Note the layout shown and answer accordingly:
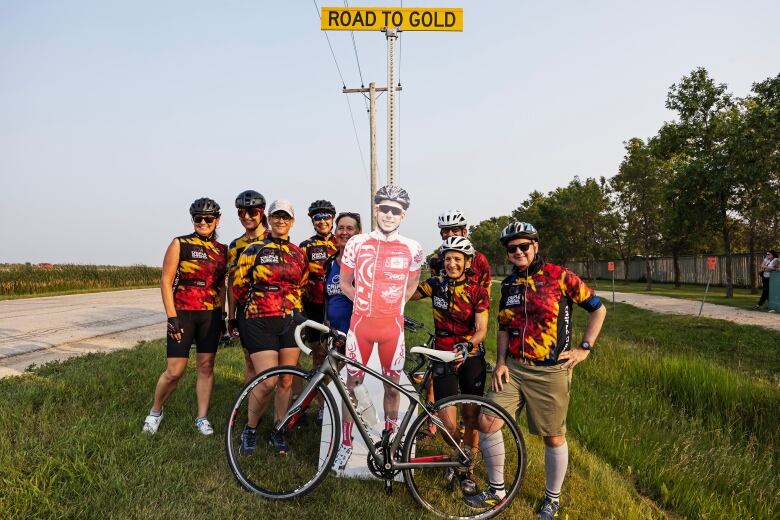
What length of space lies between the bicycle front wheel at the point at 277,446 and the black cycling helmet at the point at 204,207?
2.06 metres

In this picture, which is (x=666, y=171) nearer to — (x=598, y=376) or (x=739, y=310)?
(x=739, y=310)

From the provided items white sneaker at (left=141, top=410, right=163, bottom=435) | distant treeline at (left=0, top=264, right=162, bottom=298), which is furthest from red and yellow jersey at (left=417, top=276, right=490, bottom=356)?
distant treeline at (left=0, top=264, right=162, bottom=298)

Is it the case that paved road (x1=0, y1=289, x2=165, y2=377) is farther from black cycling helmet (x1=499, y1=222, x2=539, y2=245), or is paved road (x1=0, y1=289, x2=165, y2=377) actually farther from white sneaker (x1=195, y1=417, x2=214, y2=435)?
black cycling helmet (x1=499, y1=222, x2=539, y2=245)

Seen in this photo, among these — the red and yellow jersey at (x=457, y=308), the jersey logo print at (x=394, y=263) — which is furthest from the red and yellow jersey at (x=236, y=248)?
the red and yellow jersey at (x=457, y=308)

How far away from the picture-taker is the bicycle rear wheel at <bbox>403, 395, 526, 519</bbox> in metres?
3.71

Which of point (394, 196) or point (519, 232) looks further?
point (394, 196)

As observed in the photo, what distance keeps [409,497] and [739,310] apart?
1942 cm

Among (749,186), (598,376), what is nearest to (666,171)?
(749,186)

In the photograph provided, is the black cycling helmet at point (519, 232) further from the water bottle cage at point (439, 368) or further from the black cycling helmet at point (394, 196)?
the water bottle cage at point (439, 368)

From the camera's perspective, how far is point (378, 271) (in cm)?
400

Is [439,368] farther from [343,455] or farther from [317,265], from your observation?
[317,265]

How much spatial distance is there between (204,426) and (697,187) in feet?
84.0

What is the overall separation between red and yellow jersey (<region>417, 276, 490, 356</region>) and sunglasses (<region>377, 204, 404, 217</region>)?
0.78m

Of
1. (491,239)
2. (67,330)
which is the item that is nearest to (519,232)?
(67,330)
